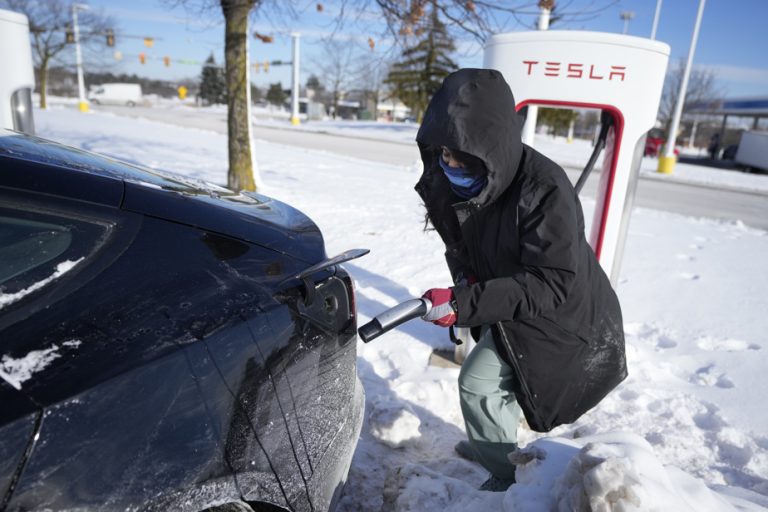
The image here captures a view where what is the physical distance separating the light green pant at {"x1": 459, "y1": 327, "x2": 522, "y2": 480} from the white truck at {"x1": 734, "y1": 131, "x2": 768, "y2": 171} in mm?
25945

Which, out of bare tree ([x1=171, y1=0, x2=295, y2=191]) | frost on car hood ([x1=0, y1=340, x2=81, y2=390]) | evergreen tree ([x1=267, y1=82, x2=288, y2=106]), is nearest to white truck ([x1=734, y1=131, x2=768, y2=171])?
bare tree ([x1=171, y1=0, x2=295, y2=191])

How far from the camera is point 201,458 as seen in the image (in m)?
1.29

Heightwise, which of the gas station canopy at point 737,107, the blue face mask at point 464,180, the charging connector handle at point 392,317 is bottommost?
the charging connector handle at point 392,317

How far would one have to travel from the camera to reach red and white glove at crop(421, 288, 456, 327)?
1.75m

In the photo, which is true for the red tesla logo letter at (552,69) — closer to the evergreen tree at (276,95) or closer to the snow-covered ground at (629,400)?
the snow-covered ground at (629,400)

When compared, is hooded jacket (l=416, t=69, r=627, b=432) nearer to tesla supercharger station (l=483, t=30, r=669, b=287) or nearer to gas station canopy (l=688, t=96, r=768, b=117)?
tesla supercharger station (l=483, t=30, r=669, b=287)

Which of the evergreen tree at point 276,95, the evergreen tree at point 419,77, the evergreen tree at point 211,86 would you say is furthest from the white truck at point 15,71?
the evergreen tree at point 276,95

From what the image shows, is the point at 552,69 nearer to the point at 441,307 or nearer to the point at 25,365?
the point at 441,307

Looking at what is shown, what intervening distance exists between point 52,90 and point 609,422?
73159 millimetres

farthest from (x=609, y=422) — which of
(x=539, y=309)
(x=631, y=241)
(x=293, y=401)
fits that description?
(x=631, y=241)

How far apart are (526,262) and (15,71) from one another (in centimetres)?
582

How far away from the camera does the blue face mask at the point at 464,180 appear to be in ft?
6.27

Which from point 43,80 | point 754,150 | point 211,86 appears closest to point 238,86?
point 754,150

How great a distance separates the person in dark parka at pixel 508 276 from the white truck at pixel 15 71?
506cm
